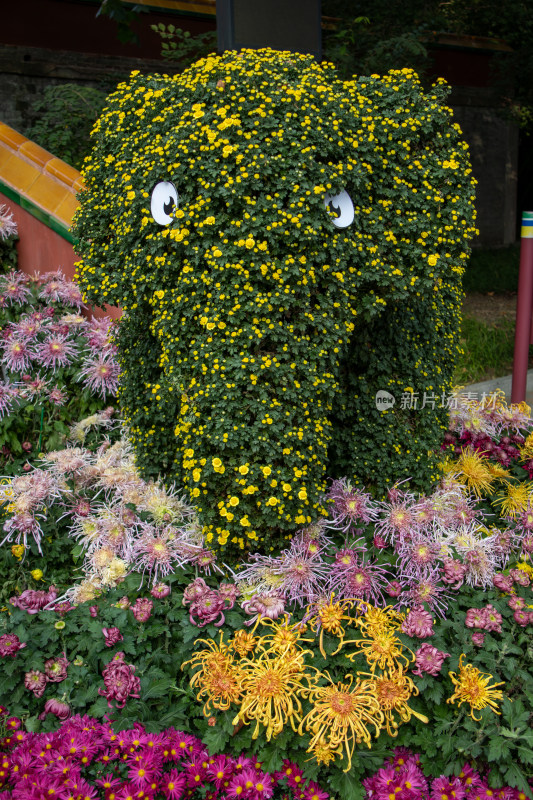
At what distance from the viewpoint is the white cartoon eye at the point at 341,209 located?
246cm

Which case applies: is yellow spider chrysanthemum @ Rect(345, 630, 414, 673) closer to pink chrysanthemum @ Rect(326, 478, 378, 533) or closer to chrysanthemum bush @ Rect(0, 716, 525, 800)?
chrysanthemum bush @ Rect(0, 716, 525, 800)

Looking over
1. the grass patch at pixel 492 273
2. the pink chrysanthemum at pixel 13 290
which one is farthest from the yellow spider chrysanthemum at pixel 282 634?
the grass patch at pixel 492 273

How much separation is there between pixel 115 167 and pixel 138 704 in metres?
1.94

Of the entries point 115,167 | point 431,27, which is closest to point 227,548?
point 115,167

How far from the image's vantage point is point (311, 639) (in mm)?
2434

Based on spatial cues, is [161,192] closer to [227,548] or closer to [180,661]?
[227,548]

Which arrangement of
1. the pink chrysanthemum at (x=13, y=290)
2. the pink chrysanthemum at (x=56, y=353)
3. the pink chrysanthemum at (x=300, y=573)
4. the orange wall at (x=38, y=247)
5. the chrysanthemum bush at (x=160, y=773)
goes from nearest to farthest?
the chrysanthemum bush at (x=160, y=773)
the pink chrysanthemum at (x=300, y=573)
the pink chrysanthemum at (x=56, y=353)
the pink chrysanthemum at (x=13, y=290)
the orange wall at (x=38, y=247)

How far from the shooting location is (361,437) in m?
2.97

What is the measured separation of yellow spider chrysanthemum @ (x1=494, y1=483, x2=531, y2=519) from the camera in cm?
321

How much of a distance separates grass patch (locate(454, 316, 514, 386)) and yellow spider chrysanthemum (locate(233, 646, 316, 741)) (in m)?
3.91

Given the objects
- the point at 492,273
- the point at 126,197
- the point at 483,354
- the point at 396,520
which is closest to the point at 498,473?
the point at 396,520

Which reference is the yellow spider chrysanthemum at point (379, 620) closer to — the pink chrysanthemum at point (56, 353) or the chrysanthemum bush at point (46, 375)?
the chrysanthemum bush at point (46, 375)

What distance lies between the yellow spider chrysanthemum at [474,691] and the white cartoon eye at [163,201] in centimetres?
179

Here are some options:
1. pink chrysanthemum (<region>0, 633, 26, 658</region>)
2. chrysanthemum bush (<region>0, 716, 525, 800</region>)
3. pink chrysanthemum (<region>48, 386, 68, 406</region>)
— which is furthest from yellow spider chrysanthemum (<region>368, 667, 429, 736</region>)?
pink chrysanthemum (<region>48, 386, 68, 406</region>)
